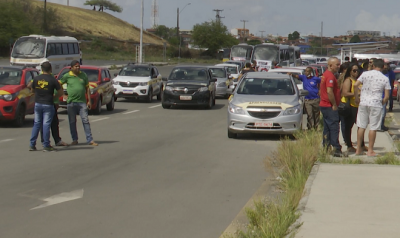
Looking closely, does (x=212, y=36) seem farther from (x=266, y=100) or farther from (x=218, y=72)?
(x=266, y=100)

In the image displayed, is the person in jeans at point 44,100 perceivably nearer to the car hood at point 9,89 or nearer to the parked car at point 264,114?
the car hood at point 9,89

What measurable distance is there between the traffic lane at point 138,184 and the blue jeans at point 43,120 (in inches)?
12.9

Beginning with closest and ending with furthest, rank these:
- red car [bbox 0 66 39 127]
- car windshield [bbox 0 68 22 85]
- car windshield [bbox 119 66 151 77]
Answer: red car [bbox 0 66 39 127], car windshield [bbox 0 68 22 85], car windshield [bbox 119 66 151 77]

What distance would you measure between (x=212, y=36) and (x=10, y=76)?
92.2 m

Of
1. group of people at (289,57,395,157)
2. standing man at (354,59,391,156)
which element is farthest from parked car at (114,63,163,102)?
standing man at (354,59,391,156)

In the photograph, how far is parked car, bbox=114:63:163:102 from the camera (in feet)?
87.7

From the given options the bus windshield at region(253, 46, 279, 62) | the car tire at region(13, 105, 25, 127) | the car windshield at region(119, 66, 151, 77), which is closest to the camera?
the car tire at region(13, 105, 25, 127)

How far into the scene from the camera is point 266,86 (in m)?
16.7

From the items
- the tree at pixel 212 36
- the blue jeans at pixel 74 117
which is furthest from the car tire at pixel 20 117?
the tree at pixel 212 36

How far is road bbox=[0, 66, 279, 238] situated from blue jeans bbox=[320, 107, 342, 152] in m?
1.35

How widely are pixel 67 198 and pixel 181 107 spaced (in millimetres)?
17140

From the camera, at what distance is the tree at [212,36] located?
10844 cm

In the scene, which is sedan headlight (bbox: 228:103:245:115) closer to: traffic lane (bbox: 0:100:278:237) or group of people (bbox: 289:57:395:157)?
traffic lane (bbox: 0:100:278:237)

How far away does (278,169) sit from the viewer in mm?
10883
